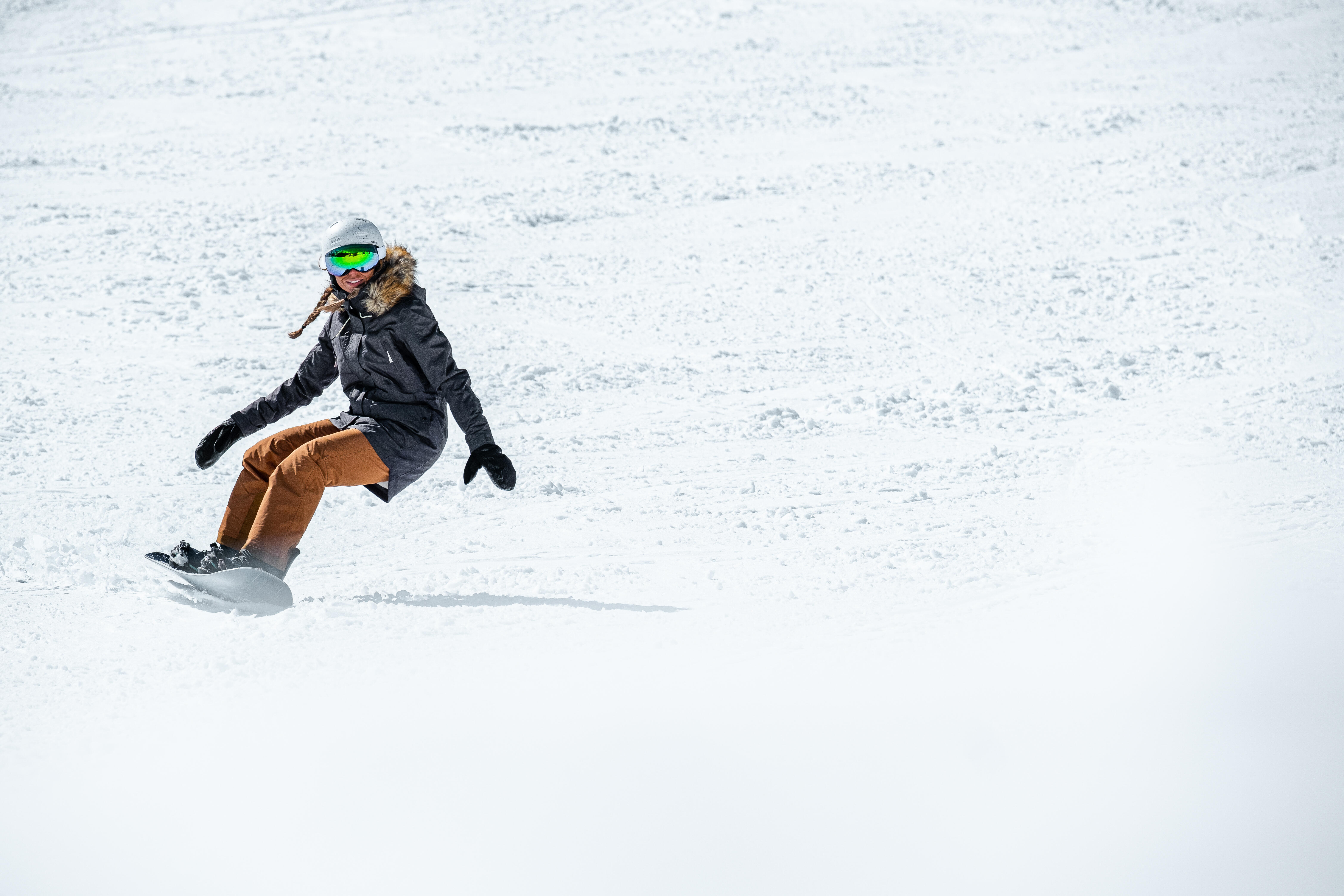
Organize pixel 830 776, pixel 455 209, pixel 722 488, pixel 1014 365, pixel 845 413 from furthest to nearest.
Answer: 1. pixel 455 209
2. pixel 1014 365
3. pixel 845 413
4. pixel 722 488
5. pixel 830 776

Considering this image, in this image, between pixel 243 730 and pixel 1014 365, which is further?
pixel 1014 365

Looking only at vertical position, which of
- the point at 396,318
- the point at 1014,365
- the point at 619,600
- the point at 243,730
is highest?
the point at 396,318

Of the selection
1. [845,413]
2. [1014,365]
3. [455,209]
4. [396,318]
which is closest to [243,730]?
[396,318]

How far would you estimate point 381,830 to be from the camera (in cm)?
275

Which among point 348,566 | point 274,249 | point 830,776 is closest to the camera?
point 830,776

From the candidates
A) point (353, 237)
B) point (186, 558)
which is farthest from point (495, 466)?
point (186, 558)

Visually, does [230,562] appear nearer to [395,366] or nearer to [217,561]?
[217,561]

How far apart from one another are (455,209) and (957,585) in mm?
6622

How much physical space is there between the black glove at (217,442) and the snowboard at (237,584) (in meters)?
0.35

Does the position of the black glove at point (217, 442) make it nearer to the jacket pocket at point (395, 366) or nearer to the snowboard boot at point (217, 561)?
the snowboard boot at point (217, 561)

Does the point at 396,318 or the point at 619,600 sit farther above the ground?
the point at 396,318

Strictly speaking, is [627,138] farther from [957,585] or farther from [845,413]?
[957,585]

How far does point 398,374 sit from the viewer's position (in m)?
3.81

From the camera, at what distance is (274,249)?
28.1ft
